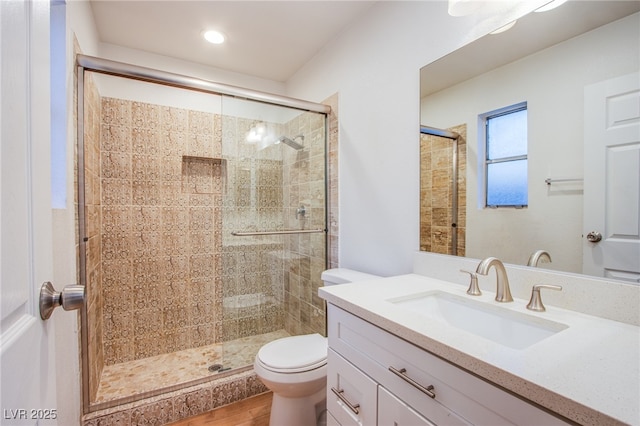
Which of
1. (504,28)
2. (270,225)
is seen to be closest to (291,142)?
(270,225)

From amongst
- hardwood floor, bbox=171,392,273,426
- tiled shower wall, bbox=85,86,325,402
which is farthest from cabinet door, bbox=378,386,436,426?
tiled shower wall, bbox=85,86,325,402

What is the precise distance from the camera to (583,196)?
3.14 feet

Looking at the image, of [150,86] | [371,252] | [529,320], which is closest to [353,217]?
[371,252]

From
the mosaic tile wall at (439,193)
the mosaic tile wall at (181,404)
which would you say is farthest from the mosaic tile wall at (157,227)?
the mosaic tile wall at (439,193)

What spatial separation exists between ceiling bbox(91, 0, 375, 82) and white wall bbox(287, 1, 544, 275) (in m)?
0.21

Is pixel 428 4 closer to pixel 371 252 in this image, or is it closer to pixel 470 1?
pixel 470 1

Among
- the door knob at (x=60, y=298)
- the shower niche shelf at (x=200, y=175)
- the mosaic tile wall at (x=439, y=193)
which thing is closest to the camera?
the door knob at (x=60, y=298)

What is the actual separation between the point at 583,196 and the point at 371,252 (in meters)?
1.07

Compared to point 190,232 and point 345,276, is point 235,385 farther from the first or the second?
point 190,232

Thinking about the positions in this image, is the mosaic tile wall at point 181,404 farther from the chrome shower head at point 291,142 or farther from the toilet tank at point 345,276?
the chrome shower head at point 291,142

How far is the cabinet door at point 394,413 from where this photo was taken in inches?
30.4

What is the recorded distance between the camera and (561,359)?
64cm

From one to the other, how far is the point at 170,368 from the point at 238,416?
30.4 inches

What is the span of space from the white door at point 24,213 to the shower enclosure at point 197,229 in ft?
4.70
